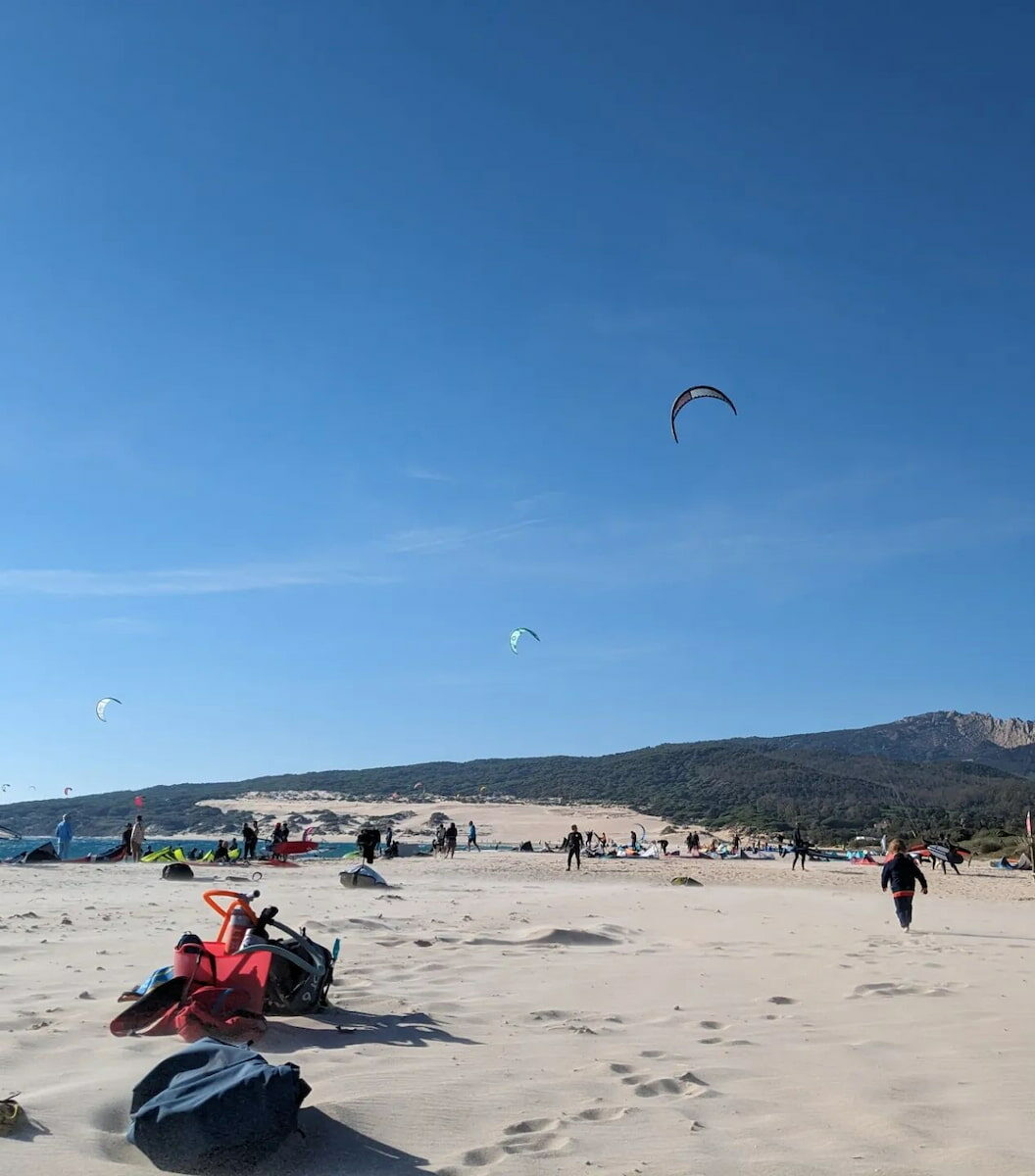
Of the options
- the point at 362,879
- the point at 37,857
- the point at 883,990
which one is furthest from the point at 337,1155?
the point at 37,857

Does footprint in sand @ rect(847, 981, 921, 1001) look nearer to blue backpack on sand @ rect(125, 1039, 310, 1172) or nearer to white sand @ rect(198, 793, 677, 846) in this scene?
blue backpack on sand @ rect(125, 1039, 310, 1172)

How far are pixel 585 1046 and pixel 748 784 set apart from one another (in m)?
101

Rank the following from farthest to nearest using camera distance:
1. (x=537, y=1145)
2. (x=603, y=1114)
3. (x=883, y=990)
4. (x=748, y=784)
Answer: (x=748, y=784)
(x=883, y=990)
(x=603, y=1114)
(x=537, y=1145)

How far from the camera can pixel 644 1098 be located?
4703 millimetres

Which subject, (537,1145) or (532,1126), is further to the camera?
(532,1126)

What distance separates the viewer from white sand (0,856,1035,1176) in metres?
3.92

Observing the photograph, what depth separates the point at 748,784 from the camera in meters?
102

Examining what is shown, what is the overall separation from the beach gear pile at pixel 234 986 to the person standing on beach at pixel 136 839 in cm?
2269

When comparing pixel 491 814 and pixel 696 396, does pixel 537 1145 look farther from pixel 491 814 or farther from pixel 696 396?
→ pixel 491 814

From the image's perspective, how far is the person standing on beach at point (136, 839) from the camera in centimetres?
2688

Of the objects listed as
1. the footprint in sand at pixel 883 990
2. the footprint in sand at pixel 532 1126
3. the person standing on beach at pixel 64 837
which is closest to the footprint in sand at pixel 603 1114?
the footprint in sand at pixel 532 1126

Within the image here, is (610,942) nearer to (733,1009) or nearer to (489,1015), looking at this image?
(733,1009)

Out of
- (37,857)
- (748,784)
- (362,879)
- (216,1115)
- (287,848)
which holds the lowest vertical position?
(287,848)

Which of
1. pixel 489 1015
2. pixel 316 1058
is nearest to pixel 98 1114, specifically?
pixel 316 1058
